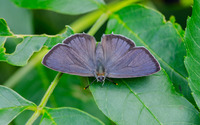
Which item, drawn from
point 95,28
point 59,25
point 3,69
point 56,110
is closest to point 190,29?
point 95,28

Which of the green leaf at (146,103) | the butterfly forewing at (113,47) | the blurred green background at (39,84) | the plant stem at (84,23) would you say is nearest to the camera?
the green leaf at (146,103)

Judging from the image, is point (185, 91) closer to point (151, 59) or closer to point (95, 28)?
point (151, 59)

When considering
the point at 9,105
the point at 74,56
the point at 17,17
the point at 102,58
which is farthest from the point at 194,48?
the point at 17,17

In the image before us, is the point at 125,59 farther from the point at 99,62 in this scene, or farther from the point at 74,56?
the point at 74,56

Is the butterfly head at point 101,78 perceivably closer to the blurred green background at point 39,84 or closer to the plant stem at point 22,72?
the blurred green background at point 39,84

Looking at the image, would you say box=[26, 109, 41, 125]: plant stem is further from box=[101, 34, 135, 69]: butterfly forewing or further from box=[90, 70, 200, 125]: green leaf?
box=[101, 34, 135, 69]: butterfly forewing

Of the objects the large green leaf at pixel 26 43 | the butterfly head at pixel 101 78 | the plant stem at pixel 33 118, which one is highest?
the large green leaf at pixel 26 43

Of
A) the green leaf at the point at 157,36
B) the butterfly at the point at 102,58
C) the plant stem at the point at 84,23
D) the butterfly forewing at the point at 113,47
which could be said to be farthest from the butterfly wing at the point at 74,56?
the plant stem at the point at 84,23
